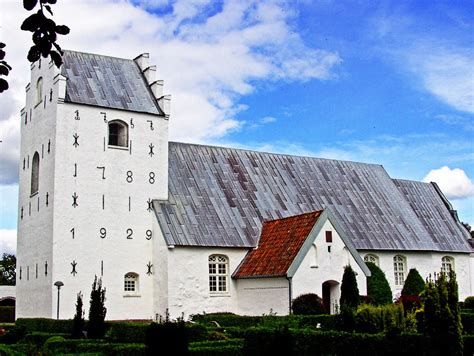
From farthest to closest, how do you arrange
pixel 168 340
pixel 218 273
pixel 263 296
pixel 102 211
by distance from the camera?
1. pixel 218 273
2. pixel 102 211
3. pixel 263 296
4. pixel 168 340

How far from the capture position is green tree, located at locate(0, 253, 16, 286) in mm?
71438

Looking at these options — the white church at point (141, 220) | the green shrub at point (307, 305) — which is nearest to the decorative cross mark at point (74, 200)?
the white church at point (141, 220)

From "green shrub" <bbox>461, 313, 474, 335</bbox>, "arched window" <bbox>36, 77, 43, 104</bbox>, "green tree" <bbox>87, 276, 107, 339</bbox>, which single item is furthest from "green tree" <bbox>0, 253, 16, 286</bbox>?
"green shrub" <bbox>461, 313, 474, 335</bbox>

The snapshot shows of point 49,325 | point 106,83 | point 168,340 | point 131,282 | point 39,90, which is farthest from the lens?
point 39,90

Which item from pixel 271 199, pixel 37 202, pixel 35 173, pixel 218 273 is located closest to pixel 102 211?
pixel 37 202

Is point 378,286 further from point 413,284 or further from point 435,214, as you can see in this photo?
point 435,214

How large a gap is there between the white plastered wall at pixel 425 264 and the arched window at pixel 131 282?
1109 cm

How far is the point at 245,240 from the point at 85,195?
7225 mm

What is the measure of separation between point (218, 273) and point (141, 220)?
4.05m

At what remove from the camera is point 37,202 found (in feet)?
93.1

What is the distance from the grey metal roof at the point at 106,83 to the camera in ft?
91.7

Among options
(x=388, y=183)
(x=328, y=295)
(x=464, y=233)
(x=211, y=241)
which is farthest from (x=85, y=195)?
(x=464, y=233)

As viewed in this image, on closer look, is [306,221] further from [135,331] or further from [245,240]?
[135,331]

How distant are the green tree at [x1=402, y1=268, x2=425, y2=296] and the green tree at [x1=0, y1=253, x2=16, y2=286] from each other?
51038 millimetres
